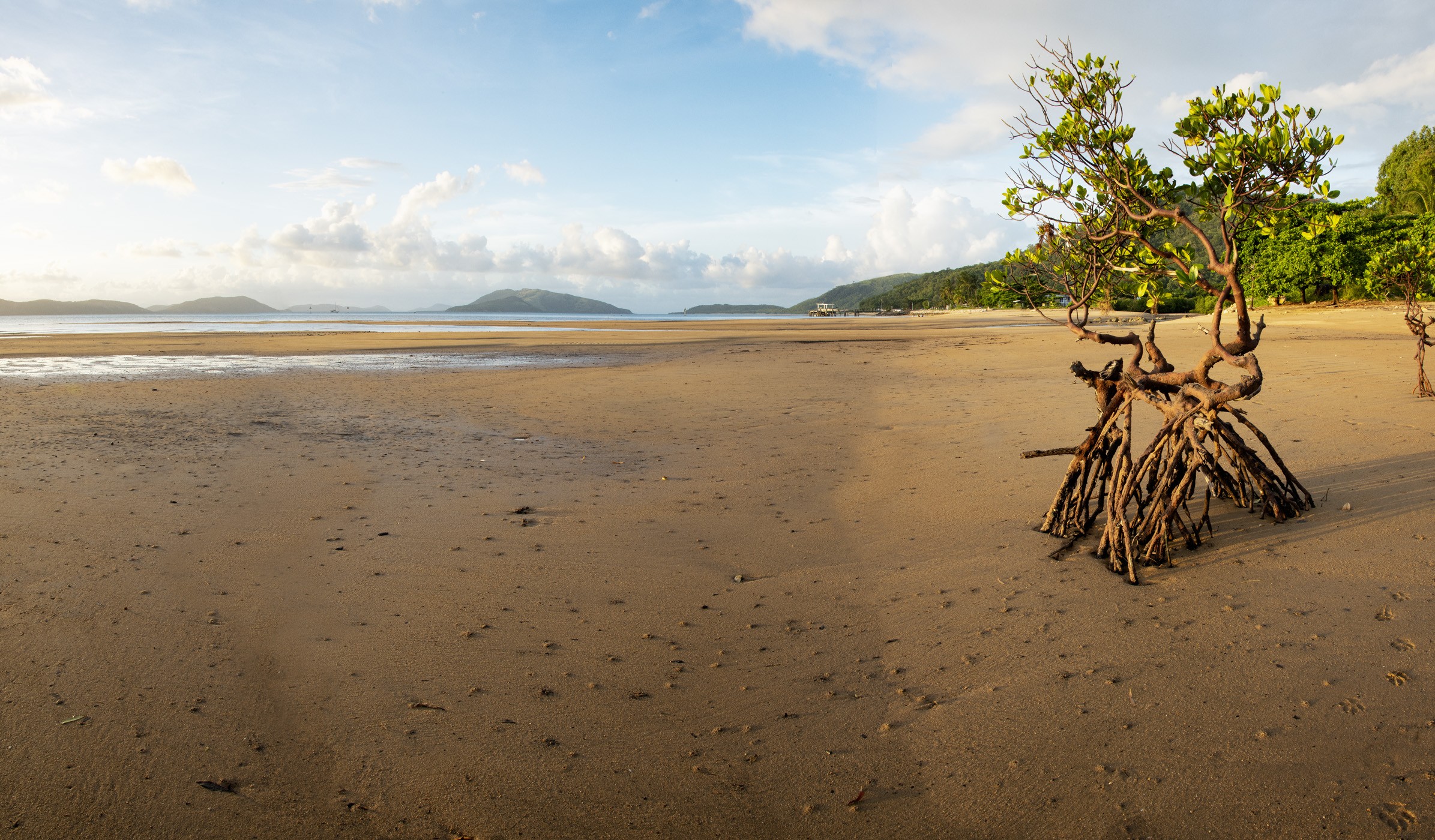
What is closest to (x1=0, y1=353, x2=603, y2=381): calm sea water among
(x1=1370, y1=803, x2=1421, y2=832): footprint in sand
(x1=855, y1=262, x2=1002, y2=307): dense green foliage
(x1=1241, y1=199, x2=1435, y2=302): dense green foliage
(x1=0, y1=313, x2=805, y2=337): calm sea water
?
(x1=1370, y1=803, x2=1421, y2=832): footprint in sand

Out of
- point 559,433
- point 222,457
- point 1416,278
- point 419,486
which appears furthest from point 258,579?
point 1416,278

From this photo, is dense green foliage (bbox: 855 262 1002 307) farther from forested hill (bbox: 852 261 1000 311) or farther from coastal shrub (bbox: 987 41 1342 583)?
coastal shrub (bbox: 987 41 1342 583)

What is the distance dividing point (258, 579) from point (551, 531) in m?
2.41

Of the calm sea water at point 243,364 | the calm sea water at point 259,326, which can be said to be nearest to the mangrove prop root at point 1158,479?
the calm sea water at point 243,364

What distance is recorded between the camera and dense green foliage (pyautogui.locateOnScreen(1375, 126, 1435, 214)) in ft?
206

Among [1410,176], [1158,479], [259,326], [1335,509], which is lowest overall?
[1335,509]

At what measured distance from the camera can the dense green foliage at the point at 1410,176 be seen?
6266 cm

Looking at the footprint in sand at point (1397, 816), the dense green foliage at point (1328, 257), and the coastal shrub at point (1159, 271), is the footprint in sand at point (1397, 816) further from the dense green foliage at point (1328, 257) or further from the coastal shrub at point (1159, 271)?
the dense green foliage at point (1328, 257)

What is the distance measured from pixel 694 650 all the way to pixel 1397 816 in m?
3.47

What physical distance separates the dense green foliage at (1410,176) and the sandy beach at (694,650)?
7397cm

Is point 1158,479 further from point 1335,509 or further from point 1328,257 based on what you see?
point 1328,257

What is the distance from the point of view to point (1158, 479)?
6473mm

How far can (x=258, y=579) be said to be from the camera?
600 centimetres

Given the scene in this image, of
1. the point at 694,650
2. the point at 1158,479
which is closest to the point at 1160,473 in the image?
the point at 1158,479
